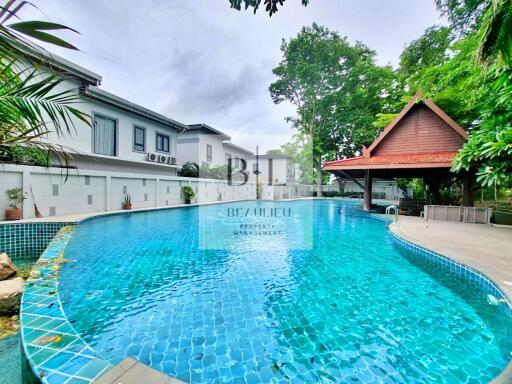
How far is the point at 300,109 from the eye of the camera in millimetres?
27281

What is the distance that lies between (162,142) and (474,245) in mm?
17971

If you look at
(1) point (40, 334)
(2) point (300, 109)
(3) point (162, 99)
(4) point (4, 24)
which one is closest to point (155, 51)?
(3) point (162, 99)

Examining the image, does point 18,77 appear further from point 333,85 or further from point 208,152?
point 333,85

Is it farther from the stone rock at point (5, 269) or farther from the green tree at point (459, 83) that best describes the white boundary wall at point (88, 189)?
the green tree at point (459, 83)

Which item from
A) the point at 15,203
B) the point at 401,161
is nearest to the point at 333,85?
the point at 401,161

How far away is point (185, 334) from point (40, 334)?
1.44m

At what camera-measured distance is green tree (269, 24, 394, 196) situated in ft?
78.8

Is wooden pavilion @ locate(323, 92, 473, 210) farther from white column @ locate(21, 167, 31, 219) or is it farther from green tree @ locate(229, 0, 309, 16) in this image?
white column @ locate(21, 167, 31, 219)

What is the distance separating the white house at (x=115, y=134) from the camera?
11.0 m

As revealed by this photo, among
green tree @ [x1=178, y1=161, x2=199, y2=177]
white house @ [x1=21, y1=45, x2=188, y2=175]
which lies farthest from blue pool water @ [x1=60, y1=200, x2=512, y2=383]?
green tree @ [x1=178, y1=161, x2=199, y2=177]

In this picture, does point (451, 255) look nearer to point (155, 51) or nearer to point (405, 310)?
point (405, 310)

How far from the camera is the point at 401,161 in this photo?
11.4 meters

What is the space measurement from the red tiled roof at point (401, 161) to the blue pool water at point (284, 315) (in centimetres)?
646

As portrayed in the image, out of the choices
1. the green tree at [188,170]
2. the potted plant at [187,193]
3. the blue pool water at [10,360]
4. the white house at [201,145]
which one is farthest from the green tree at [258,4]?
the white house at [201,145]
